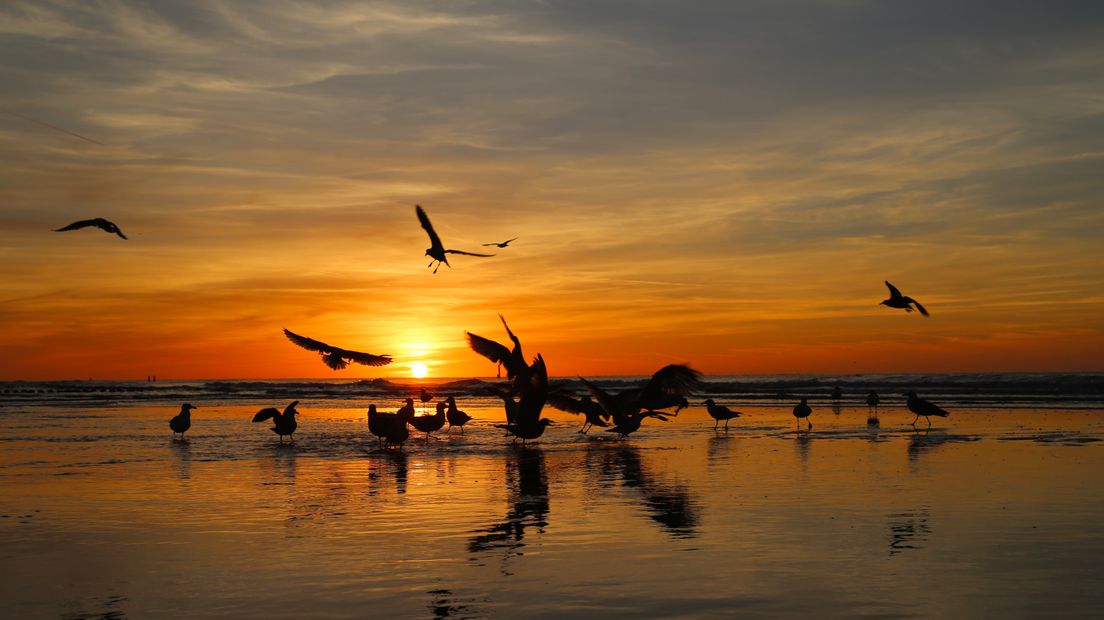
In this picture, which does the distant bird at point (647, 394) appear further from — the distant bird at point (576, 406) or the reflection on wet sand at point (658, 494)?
the reflection on wet sand at point (658, 494)

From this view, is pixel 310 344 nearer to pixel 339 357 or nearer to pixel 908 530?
pixel 339 357

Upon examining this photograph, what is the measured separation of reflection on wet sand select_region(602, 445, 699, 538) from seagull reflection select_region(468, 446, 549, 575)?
1.25m

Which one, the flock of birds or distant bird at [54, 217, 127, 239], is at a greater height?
distant bird at [54, 217, 127, 239]

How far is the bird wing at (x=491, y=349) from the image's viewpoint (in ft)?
70.3

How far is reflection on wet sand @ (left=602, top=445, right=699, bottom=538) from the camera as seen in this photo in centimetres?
1115

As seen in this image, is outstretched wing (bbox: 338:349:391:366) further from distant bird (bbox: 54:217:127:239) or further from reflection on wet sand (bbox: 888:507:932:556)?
reflection on wet sand (bbox: 888:507:932:556)

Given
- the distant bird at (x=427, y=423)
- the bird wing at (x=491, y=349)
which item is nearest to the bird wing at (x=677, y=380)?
the bird wing at (x=491, y=349)

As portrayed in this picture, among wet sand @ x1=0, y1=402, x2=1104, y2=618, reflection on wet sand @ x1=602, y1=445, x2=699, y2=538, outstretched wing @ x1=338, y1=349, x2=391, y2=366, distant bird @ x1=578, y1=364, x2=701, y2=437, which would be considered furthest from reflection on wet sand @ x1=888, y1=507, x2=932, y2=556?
outstretched wing @ x1=338, y1=349, x2=391, y2=366

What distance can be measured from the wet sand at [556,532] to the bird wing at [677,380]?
157 cm

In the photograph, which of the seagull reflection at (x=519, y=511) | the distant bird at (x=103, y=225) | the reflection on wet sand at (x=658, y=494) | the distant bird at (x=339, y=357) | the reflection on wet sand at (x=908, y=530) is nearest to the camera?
the reflection on wet sand at (x=908, y=530)

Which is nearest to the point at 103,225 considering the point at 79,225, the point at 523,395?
the point at 79,225

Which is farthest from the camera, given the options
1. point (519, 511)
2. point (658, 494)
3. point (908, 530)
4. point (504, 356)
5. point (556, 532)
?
point (504, 356)

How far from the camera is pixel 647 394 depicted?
75.5 feet

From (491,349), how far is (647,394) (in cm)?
400
